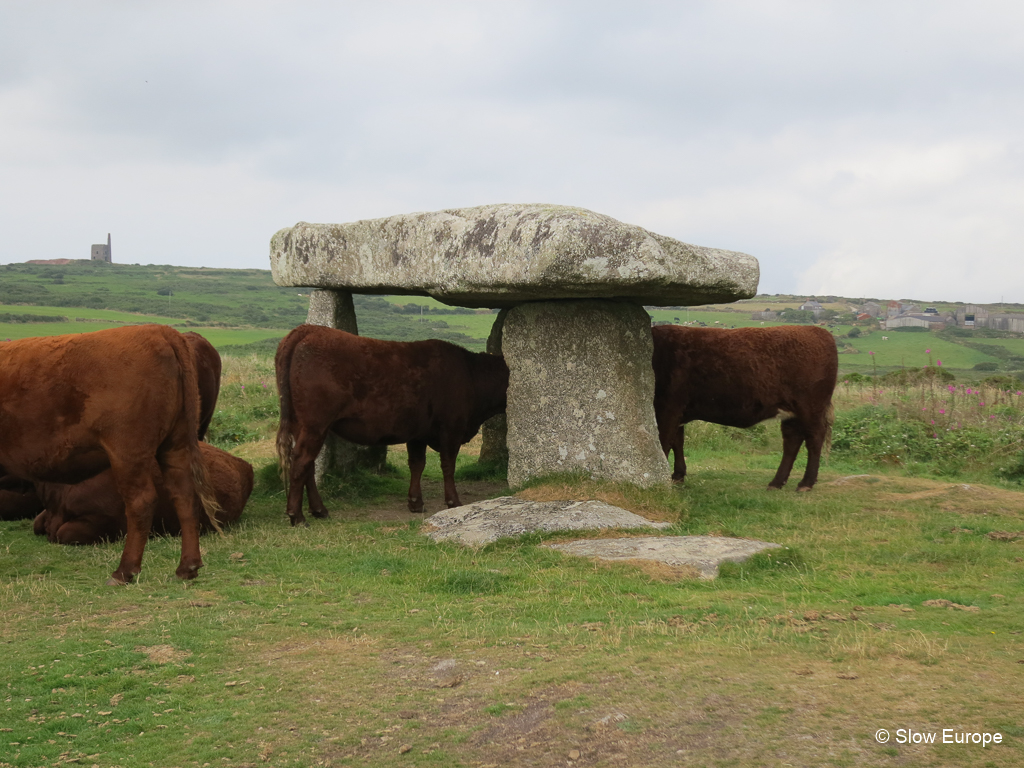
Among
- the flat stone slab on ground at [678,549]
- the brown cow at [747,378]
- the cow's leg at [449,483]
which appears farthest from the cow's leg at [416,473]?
the brown cow at [747,378]

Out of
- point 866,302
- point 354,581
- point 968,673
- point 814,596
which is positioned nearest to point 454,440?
point 354,581

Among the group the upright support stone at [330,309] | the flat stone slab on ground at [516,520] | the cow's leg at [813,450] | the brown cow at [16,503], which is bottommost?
the brown cow at [16,503]

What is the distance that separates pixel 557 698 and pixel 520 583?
274 cm

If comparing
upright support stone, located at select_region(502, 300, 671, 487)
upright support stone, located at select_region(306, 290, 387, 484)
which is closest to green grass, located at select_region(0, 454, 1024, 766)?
A: upright support stone, located at select_region(502, 300, 671, 487)

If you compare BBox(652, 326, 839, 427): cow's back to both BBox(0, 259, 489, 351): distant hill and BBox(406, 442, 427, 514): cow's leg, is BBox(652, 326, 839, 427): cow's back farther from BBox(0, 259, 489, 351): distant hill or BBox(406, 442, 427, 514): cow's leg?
BBox(0, 259, 489, 351): distant hill

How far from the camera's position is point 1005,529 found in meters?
9.79

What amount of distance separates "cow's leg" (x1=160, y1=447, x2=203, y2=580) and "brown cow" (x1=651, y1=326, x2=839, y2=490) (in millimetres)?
6069

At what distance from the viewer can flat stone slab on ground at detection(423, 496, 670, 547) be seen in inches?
369

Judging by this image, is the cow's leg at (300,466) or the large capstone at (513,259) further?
the cow's leg at (300,466)

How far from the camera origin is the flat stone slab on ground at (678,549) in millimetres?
8155

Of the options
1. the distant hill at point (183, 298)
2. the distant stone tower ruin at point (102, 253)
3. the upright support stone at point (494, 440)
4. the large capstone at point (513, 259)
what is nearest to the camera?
the large capstone at point (513, 259)

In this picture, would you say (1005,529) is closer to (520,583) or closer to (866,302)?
(520,583)

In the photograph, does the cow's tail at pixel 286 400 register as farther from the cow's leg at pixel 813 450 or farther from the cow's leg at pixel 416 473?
the cow's leg at pixel 813 450

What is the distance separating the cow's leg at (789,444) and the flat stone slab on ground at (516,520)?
3414 millimetres
